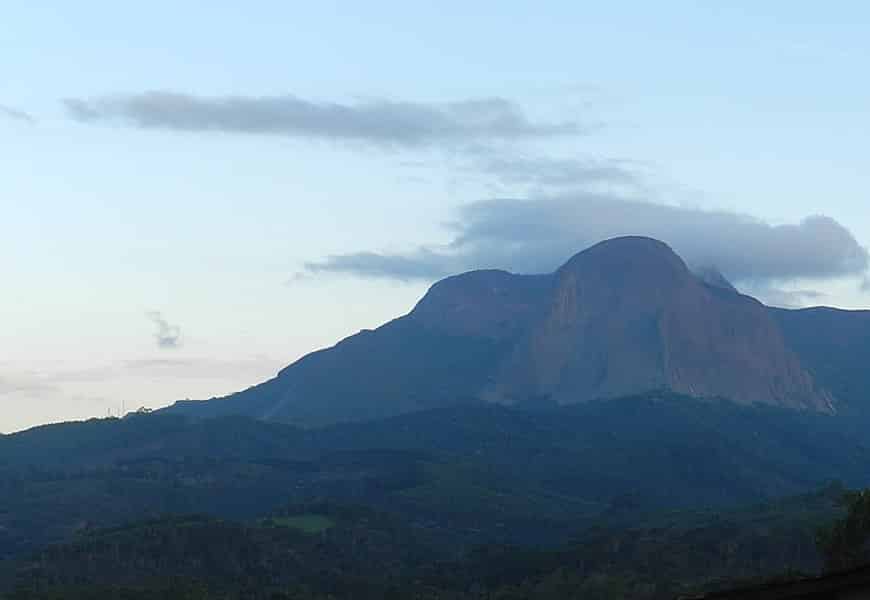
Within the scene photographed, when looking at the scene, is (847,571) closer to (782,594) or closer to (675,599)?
(782,594)

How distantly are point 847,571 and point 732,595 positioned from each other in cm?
150

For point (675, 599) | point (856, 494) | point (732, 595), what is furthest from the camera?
point (856, 494)

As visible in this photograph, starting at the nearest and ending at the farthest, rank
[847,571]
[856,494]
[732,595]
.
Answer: [847,571] < [732,595] < [856,494]

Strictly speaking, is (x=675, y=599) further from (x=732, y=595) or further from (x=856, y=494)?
(x=856, y=494)

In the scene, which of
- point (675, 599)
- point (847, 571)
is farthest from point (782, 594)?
point (675, 599)

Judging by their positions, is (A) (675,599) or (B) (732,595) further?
(A) (675,599)

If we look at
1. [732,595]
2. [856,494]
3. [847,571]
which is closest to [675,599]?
[732,595]

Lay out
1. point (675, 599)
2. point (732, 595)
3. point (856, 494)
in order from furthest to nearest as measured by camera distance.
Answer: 1. point (856, 494)
2. point (675, 599)
3. point (732, 595)

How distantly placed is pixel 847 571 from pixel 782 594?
2.52 feet

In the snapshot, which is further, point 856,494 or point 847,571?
point 856,494

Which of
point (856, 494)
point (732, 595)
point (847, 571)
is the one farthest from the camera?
point (856, 494)

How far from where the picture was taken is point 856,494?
164750 millimetres

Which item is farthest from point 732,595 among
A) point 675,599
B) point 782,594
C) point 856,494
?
point 856,494

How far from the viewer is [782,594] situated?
16.4 m
